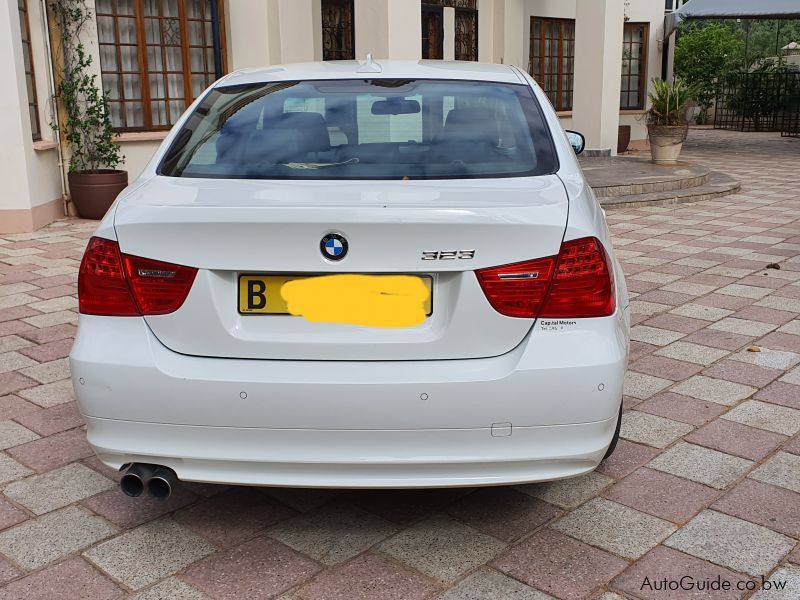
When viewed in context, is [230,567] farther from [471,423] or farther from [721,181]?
[721,181]

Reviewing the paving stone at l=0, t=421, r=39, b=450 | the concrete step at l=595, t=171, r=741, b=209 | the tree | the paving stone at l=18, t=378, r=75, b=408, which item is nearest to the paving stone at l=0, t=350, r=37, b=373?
the paving stone at l=18, t=378, r=75, b=408

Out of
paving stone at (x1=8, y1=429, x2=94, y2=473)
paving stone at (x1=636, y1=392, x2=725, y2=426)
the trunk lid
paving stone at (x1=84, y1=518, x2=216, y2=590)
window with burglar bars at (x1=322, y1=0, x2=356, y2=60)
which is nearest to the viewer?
the trunk lid

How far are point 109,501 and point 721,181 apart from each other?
11400 millimetres

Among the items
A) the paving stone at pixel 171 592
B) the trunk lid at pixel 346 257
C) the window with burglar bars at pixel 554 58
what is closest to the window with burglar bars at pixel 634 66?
the window with burglar bars at pixel 554 58

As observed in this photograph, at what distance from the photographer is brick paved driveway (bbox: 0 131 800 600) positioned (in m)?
2.77

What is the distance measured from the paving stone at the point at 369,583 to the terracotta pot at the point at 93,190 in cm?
799

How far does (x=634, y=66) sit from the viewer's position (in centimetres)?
1945

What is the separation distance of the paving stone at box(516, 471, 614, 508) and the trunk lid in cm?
92

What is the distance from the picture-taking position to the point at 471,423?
2619 mm

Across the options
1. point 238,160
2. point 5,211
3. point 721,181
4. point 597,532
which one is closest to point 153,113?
point 5,211

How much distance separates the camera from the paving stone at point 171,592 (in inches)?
106

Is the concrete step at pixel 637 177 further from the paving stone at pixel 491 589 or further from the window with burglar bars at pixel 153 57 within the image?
the paving stone at pixel 491 589

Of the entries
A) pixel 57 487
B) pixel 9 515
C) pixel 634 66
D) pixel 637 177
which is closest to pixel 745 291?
pixel 57 487

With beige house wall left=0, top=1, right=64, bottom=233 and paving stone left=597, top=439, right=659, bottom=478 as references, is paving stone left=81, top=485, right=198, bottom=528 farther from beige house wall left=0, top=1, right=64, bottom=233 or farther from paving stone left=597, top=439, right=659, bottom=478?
beige house wall left=0, top=1, right=64, bottom=233
